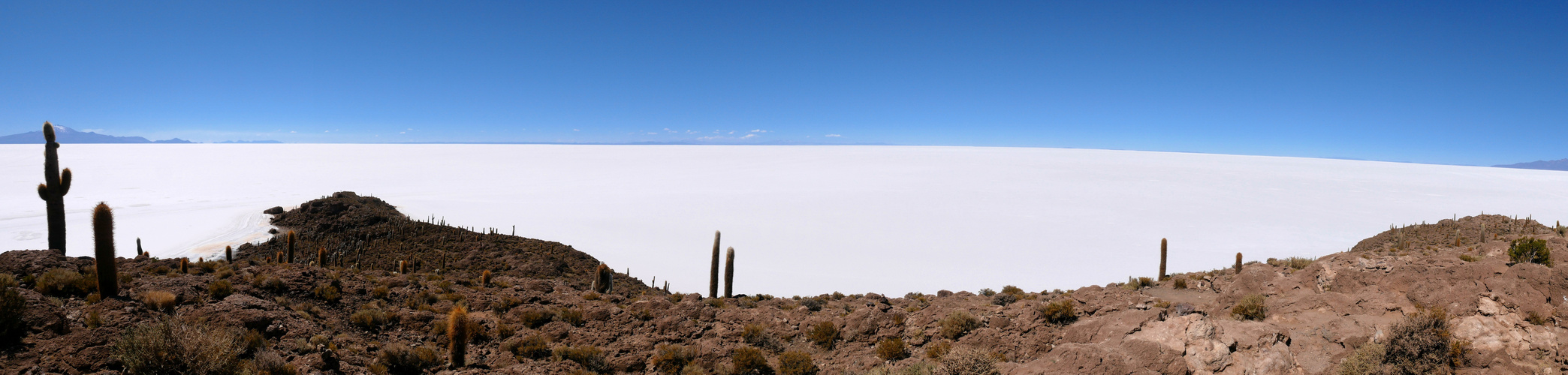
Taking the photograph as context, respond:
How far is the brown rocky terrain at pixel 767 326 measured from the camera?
635 cm

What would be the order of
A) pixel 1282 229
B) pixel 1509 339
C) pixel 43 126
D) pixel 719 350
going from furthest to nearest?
pixel 1282 229 < pixel 43 126 < pixel 719 350 < pixel 1509 339

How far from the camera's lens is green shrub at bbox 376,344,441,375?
7816 millimetres

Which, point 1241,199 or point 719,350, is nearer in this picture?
point 719,350

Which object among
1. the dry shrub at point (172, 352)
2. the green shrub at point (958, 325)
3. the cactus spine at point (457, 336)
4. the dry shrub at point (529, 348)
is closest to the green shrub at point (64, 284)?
the dry shrub at point (172, 352)

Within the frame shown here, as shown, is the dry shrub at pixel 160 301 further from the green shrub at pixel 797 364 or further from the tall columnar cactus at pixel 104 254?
the green shrub at pixel 797 364

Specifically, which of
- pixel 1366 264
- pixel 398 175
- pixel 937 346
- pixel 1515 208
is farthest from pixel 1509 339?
pixel 398 175

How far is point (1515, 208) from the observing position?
155 feet

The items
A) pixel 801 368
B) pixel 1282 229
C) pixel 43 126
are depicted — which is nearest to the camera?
pixel 801 368

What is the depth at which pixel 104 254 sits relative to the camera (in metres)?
8.20

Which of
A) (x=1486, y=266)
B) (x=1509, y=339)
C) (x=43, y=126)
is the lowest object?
(x=1509, y=339)

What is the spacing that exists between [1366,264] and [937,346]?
785 cm

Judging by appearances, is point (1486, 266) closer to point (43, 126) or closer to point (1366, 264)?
point (1366, 264)

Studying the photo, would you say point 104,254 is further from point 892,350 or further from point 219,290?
point 892,350

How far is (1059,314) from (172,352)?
459 inches
